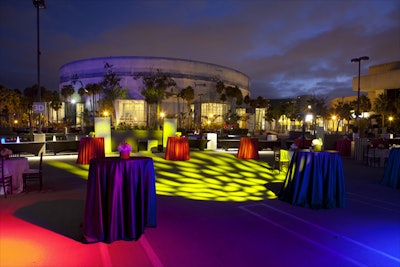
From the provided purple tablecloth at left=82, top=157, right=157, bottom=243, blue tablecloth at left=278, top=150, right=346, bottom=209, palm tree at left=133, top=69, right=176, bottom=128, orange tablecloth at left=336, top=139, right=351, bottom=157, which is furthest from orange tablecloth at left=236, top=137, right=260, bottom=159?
palm tree at left=133, top=69, right=176, bottom=128

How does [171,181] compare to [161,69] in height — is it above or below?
below

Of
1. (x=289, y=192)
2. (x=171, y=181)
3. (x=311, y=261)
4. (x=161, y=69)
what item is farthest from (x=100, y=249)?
(x=161, y=69)

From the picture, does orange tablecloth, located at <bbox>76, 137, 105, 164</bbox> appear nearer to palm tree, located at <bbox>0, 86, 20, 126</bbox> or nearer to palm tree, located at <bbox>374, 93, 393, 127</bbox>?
palm tree, located at <bbox>0, 86, 20, 126</bbox>

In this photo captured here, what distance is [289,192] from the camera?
6062 millimetres

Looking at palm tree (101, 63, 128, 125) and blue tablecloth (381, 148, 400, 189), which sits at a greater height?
palm tree (101, 63, 128, 125)

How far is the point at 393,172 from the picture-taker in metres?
7.83

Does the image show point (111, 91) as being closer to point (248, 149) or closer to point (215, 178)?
point (248, 149)

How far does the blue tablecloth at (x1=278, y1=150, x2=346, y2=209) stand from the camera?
18.5 feet

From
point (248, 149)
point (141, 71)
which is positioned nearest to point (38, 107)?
point (248, 149)

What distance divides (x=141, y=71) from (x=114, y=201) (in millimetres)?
35655

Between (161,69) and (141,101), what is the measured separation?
203 inches

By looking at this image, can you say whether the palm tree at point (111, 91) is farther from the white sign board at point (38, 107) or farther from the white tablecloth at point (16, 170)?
the white tablecloth at point (16, 170)

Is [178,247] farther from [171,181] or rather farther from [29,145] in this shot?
[29,145]

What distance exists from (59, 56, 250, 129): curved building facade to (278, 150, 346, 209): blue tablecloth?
1265 inches
